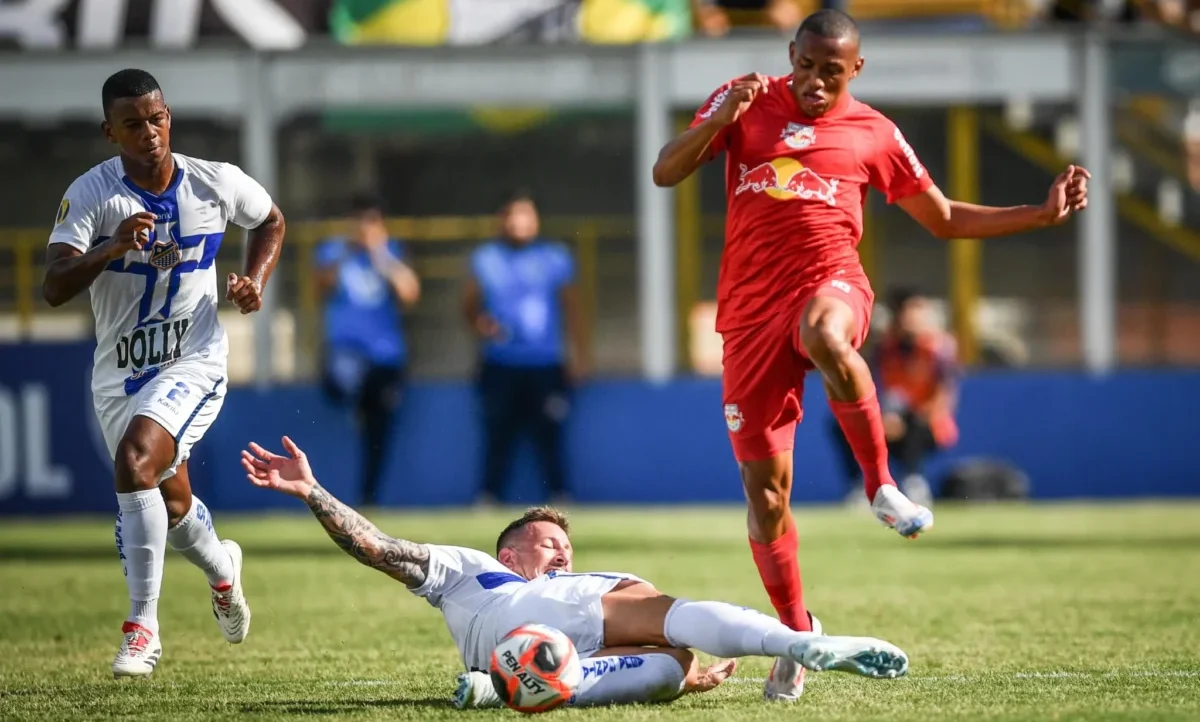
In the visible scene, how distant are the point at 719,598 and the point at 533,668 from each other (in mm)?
3960

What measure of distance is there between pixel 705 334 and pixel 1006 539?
A: 25.8ft

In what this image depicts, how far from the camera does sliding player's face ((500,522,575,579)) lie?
20.9 feet

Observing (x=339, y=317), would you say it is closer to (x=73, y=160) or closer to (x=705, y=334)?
(x=705, y=334)

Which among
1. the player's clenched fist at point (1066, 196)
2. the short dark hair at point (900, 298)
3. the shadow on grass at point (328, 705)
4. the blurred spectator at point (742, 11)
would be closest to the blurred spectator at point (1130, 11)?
the blurred spectator at point (742, 11)

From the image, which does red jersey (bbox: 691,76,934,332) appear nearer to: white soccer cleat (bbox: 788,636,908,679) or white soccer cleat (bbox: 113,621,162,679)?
white soccer cleat (bbox: 788,636,908,679)

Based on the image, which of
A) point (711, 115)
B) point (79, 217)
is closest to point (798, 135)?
point (711, 115)

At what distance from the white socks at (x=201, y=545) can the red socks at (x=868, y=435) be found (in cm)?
251

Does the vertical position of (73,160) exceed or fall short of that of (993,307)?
it exceeds it

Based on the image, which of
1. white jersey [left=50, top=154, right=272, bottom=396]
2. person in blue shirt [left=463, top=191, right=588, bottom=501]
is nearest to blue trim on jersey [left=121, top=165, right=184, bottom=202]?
white jersey [left=50, top=154, right=272, bottom=396]

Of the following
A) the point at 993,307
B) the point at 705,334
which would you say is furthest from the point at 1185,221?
the point at 705,334

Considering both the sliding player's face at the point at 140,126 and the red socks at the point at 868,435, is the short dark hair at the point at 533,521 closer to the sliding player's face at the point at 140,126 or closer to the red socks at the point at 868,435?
the red socks at the point at 868,435

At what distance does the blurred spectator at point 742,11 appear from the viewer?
18.6 meters

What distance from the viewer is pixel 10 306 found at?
1805cm

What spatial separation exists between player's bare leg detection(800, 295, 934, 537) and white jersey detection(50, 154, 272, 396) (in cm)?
229
